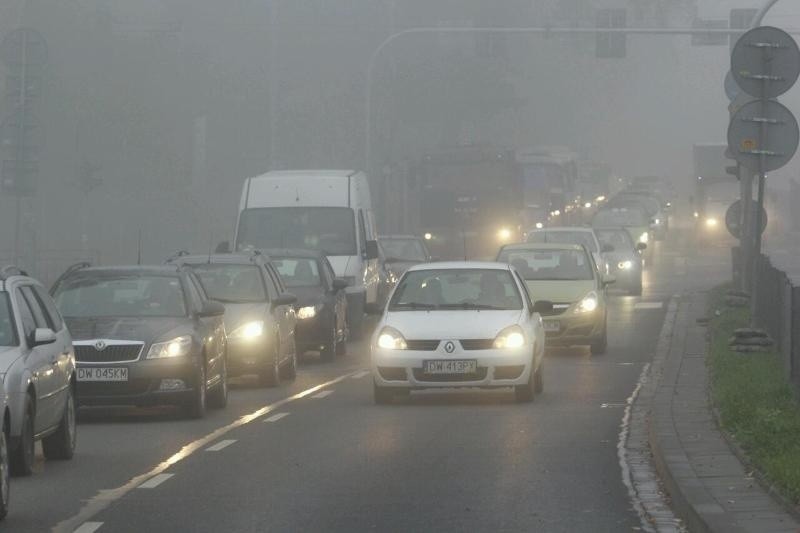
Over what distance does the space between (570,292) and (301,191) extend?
811 centimetres

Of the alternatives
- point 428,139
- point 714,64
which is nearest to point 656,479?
point 428,139

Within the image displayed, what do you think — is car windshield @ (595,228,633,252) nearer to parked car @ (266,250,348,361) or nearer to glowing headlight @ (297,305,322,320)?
parked car @ (266,250,348,361)

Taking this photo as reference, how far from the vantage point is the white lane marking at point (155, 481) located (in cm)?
1328

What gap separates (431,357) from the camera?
1980 cm

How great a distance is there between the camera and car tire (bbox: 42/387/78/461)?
49.5 feet

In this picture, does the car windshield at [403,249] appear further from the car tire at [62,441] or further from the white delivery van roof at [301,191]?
the car tire at [62,441]

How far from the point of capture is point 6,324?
14227 mm

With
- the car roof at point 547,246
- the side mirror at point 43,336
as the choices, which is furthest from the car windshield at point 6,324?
the car roof at point 547,246

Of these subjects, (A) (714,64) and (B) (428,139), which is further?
(A) (714,64)

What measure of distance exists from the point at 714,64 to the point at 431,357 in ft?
470

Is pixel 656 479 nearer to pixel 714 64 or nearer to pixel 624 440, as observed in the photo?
pixel 624 440

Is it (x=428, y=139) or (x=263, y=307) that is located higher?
(x=428, y=139)

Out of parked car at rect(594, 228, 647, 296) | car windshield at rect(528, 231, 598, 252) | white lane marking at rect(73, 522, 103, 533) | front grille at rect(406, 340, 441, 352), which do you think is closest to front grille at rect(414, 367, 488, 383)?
front grille at rect(406, 340, 441, 352)

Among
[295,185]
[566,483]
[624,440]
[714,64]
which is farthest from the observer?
[714,64]
